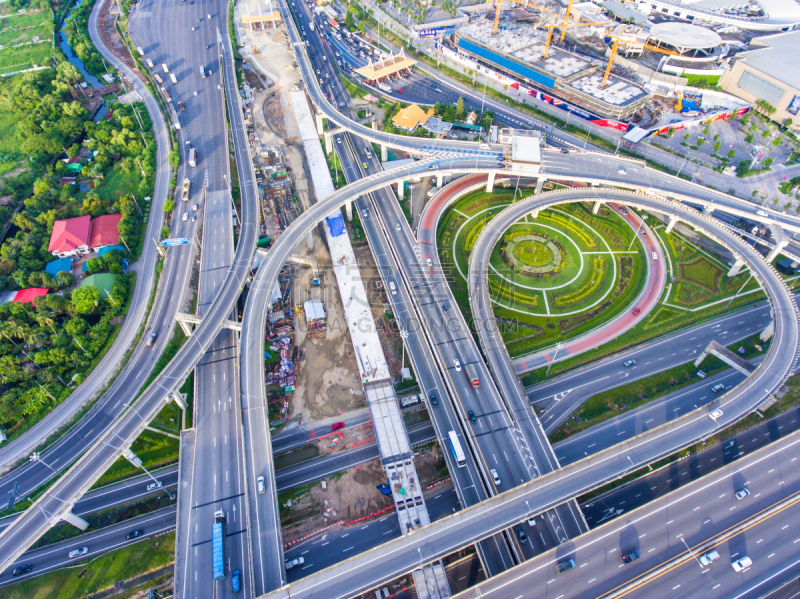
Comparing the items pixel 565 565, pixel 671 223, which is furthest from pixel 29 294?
pixel 671 223

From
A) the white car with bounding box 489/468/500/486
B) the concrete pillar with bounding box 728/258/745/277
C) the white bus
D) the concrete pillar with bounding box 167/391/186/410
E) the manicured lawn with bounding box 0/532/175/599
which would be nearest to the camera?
the manicured lawn with bounding box 0/532/175/599

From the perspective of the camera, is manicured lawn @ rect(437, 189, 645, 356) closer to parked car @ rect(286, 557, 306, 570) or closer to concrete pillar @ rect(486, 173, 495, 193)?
concrete pillar @ rect(486, 173, 495, 193)

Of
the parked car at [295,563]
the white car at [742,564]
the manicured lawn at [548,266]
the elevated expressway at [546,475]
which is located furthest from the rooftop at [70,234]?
the white car at [742,564]

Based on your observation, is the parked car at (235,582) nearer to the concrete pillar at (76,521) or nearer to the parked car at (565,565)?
the concrete pillar at (76,521)

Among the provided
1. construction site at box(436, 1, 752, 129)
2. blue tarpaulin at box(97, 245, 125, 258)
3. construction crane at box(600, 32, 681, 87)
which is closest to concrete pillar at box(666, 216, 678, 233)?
construction site at box(436, 1, 752, 129)

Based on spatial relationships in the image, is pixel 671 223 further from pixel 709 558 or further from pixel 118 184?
pixel 118 184

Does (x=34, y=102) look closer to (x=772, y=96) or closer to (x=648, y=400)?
(x=648, y=400)

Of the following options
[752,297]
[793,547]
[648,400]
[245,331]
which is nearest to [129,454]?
[245,331]
